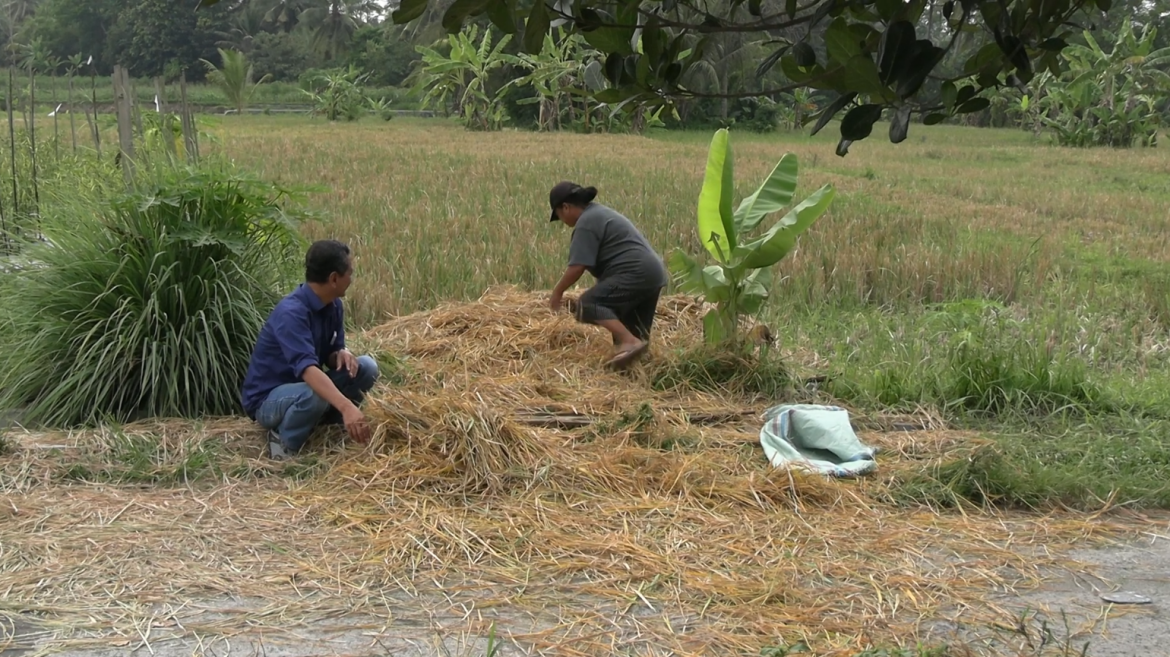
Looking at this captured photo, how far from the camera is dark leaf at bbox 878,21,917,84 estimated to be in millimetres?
1574

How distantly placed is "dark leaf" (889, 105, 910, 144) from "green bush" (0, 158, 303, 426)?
12.9ft

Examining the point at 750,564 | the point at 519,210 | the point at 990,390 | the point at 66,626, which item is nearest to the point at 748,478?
the point at 750,564

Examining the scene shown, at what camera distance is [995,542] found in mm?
3852

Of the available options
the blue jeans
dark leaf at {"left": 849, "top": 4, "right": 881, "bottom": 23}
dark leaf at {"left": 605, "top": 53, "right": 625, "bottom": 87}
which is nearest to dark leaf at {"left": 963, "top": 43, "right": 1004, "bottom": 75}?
dark leaf at {"left": 849, "top": 4, "right": 881, "bottom": 23}

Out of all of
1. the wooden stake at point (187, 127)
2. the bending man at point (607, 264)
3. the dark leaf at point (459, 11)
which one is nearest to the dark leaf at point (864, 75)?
the dark leaf at point (459, 11)

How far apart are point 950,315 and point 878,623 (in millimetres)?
4354

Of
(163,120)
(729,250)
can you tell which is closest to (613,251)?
(729,250)

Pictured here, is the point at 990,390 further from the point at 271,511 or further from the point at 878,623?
the point at 271,511

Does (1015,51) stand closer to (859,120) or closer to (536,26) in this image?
(859,120)

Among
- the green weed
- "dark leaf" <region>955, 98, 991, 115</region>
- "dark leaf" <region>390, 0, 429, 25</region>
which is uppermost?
"dark leaf" <region>390, 0, 429, 25</region>

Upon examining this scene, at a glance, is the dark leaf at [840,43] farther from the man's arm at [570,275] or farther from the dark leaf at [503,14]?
the man's arm at [570,275]

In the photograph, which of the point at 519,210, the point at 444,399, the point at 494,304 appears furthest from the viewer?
the point at 519,210

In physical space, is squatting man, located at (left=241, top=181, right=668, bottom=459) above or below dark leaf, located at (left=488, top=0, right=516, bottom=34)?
below

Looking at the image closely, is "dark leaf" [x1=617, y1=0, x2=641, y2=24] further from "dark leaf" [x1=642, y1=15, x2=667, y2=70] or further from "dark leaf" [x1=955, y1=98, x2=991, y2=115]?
"dark leaf" [x1=955, y1=98, x2=991, y2=115]
